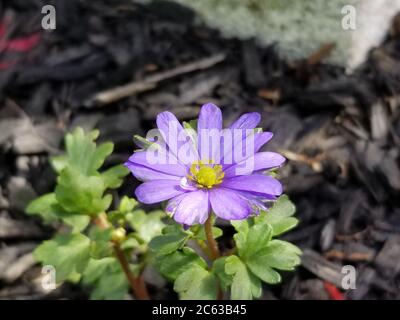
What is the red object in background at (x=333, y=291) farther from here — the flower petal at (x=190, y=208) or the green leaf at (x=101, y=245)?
the flower petal at (x=190, y=208)

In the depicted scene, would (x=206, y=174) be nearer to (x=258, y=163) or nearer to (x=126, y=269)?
(x=258, y=163)

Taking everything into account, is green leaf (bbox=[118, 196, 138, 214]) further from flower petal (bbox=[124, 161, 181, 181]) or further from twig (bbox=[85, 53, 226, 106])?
twig (bbox=[85, 53, 226, 106])

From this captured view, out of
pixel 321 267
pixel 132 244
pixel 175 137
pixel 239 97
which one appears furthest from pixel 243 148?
pixel 239 97

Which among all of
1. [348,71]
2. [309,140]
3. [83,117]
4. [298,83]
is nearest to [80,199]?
[83,117]

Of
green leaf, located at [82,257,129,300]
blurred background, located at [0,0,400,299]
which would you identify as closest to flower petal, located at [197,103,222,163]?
green leaf, located at [82,257,129,300]

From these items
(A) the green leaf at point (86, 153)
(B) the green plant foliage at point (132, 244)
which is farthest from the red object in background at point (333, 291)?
(A) the green leaf at point (86, 153)
